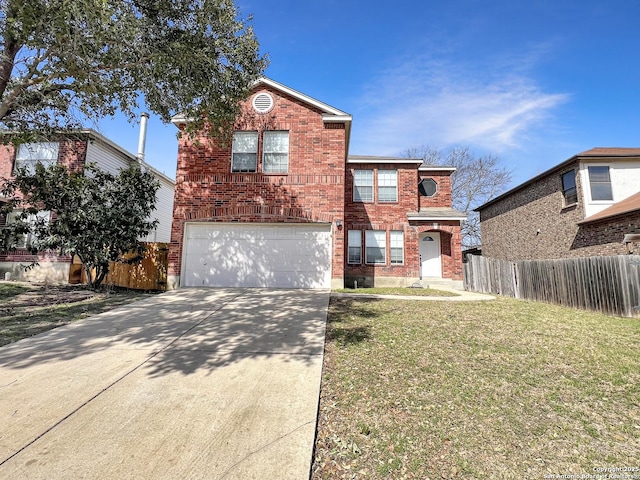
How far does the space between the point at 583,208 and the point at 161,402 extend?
17099mm

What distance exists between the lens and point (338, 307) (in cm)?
746

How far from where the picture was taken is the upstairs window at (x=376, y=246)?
14.1 meters

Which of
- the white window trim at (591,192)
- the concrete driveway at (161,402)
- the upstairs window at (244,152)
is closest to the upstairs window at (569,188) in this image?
the white window trim at (591,192)

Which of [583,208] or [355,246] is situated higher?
[583,208]

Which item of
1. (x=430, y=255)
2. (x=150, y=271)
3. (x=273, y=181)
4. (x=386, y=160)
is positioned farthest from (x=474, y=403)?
(x=386, y=160)

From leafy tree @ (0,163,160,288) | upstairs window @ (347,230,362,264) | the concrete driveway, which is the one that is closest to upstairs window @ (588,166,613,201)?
upstairs window @ (347,230,362,264)

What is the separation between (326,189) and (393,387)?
27.7 ft

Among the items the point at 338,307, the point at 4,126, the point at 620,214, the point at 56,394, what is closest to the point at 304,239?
the point at 338,307

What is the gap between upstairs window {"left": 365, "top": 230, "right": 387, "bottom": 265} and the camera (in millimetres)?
14148

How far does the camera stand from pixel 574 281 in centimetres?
916

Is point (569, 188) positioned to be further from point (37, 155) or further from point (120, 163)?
point (37, 155)

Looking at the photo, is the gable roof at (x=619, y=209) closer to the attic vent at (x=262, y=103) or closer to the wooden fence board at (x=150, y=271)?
the attic vent at (x=262, y=103)

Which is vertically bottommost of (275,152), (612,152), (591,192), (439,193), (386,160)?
(591,192)

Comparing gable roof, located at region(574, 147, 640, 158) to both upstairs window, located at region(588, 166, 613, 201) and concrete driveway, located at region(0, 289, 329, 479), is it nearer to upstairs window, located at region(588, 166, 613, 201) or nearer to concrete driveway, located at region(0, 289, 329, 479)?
upstairs window, located at region(588, 166, 613, 201)
